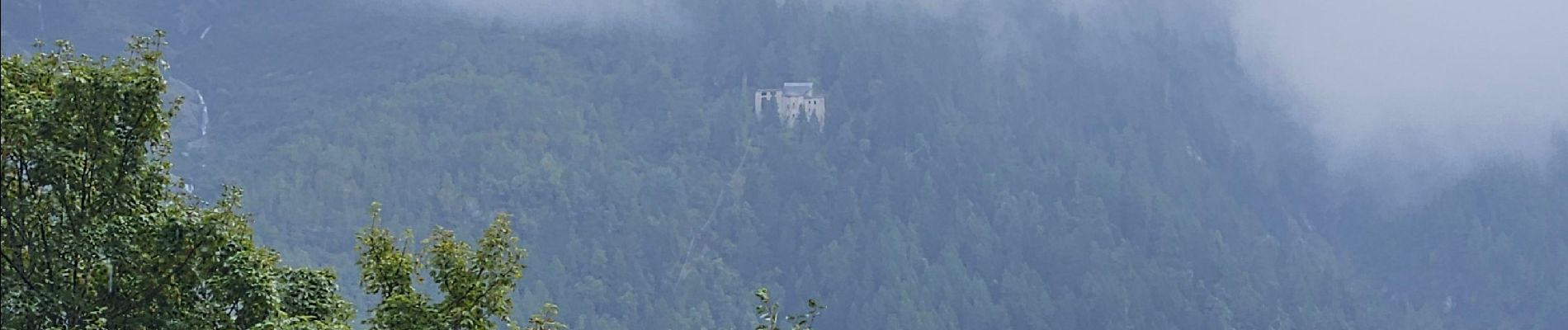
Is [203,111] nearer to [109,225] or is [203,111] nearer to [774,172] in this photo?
[774,172]

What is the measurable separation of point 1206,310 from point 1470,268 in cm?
1995

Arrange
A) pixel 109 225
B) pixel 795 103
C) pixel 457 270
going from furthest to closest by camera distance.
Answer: pixel 795 103 < pixel 457 270 < pixel 109 225

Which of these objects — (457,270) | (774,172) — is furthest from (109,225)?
(774,172)

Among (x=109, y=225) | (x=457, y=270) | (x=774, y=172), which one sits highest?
(x=774, y=172)

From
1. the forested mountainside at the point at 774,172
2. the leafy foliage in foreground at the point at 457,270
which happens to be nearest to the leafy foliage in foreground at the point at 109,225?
the leafy foliage in foreground at the point at 457,270

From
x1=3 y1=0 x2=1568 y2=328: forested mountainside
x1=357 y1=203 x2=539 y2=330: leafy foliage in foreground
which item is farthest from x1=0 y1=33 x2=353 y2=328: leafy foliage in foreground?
x1=3 y1=0 x2=1568 y2=328: forested mountainside

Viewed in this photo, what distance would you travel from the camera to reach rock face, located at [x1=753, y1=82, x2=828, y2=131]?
10231 centimetres

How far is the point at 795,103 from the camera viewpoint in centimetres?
10381

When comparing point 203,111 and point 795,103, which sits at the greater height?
point 795,103

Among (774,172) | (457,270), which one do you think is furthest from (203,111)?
(457,270)

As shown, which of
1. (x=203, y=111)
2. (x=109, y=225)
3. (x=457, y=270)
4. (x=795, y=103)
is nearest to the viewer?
(x=109, y=225)

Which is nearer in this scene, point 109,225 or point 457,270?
point 109,225

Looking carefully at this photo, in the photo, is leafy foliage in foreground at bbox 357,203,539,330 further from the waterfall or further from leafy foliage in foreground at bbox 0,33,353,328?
the waterfall

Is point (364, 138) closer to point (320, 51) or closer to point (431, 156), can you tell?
point (431, 156)
